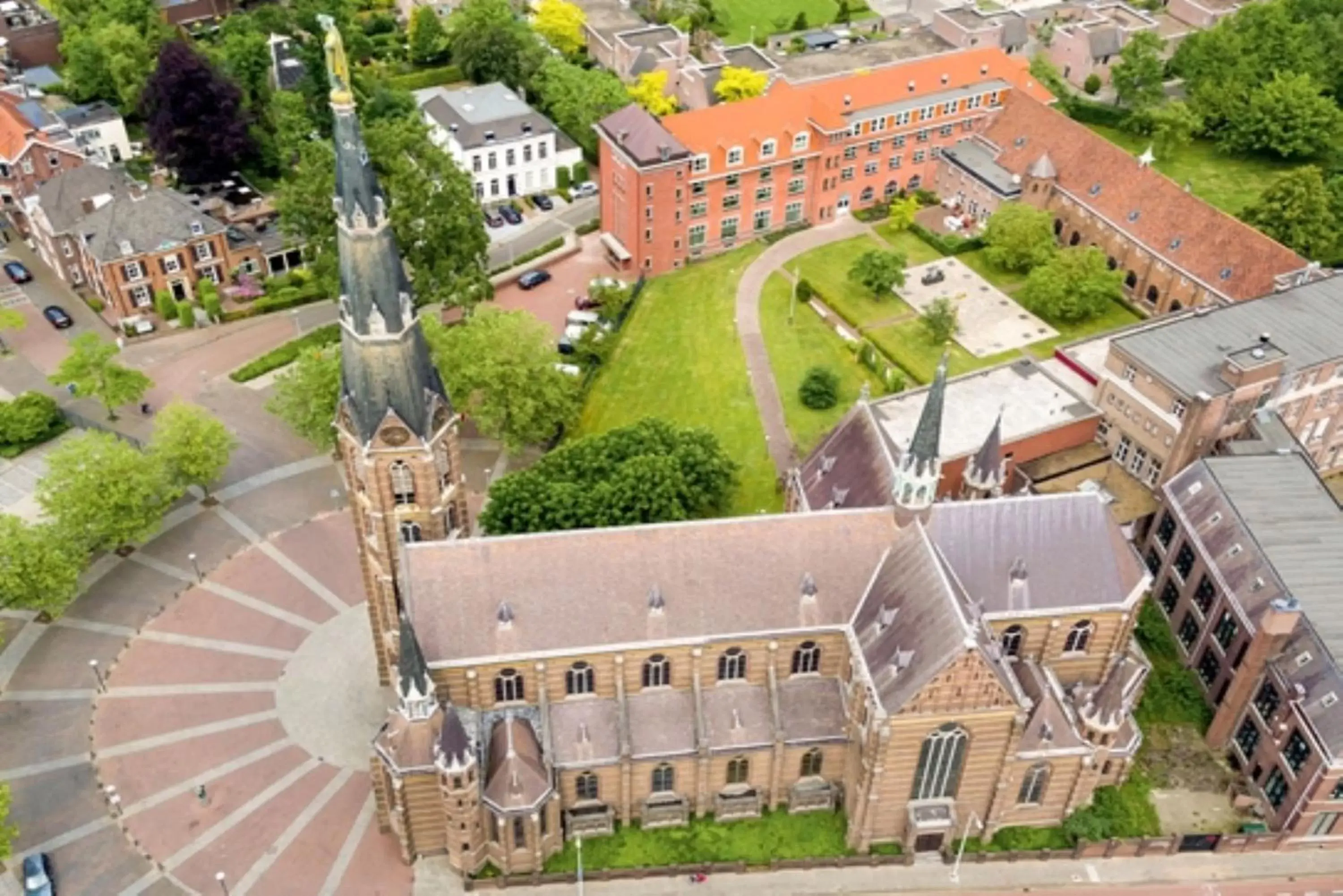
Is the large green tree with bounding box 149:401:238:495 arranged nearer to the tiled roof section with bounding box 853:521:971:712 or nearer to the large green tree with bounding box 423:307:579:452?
the large green tree with bounding box 423:307:579:452

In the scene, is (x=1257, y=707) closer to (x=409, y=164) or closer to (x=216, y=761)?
(x=216, y=761)

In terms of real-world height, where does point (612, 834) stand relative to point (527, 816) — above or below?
below

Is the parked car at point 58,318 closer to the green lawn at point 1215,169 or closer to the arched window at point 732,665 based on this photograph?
the arched window at point 732,665

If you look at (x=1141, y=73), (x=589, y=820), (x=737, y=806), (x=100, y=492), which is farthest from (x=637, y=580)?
(x=1141, y=73)

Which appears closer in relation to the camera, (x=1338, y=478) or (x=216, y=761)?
(x=216, y=761)

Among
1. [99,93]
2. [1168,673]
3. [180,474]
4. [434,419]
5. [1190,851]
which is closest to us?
[434,419]

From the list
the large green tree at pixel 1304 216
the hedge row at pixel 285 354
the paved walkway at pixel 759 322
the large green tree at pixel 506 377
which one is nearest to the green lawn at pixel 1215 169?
the large green tree at pixel 1304 216

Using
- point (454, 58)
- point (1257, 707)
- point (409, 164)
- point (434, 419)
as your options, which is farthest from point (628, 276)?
point (1257, 707)

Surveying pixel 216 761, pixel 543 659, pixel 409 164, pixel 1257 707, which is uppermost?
pixel 409 164
